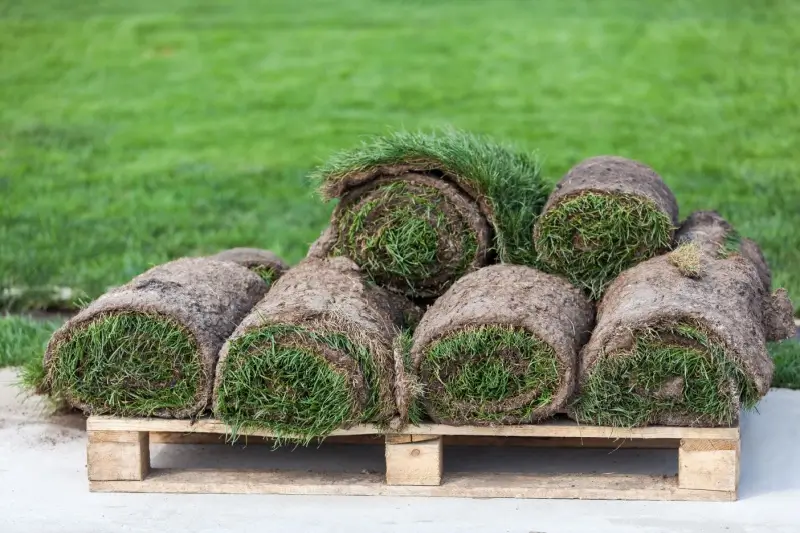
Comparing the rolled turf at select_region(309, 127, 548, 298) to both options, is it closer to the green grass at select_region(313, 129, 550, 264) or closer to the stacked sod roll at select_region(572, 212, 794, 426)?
the green grass at select_region(313, 129, 550, 264)

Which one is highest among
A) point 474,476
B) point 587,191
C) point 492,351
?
point 587,191

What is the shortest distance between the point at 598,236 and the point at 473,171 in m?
0.67

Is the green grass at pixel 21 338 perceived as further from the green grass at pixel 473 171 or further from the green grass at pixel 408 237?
the green grass at pixel 473 171

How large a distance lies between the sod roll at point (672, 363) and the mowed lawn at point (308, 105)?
3.39 meters

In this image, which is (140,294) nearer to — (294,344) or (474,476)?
(294,344)

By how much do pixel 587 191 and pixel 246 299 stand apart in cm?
172

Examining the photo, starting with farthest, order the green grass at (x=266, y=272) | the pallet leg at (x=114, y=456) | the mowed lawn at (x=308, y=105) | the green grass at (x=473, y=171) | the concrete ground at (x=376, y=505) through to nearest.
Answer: the mowed lawn at (x=308, y=105)
the green grass at (x=266, y=272)
the green grass at (x=473, y=171)
the pallet leg at (x=114, y=456)
the concrete ground at (x=376, y=505)

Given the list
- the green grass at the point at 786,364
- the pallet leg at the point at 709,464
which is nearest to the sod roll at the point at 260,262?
the pallet leg at the point at 709,464

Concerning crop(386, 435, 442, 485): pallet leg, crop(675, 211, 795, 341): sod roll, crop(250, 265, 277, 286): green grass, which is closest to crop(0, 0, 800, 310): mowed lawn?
crop(675, 211, 795, 341): sod roll

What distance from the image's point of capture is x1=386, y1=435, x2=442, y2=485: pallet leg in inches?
214

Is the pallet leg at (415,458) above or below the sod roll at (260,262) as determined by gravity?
below

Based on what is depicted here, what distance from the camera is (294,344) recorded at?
209 inches

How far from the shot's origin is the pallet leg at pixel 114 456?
218 inches

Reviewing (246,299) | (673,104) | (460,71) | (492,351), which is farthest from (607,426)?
(460,71)
